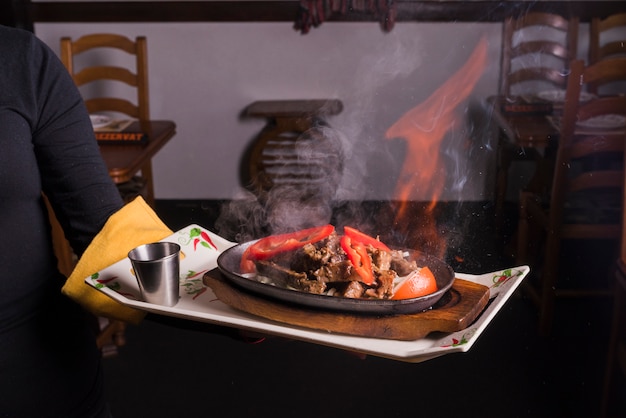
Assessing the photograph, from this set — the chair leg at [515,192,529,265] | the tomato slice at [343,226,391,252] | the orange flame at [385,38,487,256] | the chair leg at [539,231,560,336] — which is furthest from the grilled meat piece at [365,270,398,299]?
the orange flame at [385,38,487,256]

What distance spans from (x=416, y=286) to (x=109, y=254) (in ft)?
1.88

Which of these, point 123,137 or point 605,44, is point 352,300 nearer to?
point 123,137

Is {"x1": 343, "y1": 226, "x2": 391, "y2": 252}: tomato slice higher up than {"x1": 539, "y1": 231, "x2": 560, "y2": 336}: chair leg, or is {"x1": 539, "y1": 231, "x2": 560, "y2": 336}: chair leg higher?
{"x1": 343, "y1": 226, "x2": 391, "y2": 252}: tomato slice

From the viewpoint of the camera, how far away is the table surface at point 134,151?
2.52 metres

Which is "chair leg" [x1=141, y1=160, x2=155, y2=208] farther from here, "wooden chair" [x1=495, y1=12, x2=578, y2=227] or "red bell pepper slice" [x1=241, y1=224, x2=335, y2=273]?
"red bell pepper slice" [x1=241, y1=224, x2=335, y2=273]

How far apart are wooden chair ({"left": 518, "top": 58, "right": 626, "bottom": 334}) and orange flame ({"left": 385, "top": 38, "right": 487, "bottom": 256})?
1.38m

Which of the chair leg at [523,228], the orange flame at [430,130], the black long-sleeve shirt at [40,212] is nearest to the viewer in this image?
the black long-sleeve shirt at [40,212]

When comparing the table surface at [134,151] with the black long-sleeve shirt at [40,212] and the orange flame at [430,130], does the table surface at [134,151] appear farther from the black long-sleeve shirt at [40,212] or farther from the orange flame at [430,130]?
the orange flame at [430,130]

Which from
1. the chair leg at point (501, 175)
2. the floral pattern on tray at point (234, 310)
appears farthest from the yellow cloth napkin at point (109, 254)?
the chair leg at point (501, 175)

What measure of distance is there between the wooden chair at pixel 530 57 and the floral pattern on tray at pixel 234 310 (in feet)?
10.1

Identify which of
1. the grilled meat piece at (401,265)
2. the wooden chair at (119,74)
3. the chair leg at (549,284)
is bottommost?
the chair leg at (549,284)

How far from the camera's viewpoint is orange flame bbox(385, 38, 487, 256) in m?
4.67

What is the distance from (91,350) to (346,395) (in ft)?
4.70

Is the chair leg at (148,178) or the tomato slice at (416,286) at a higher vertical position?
the tomato slice at (416,286)
